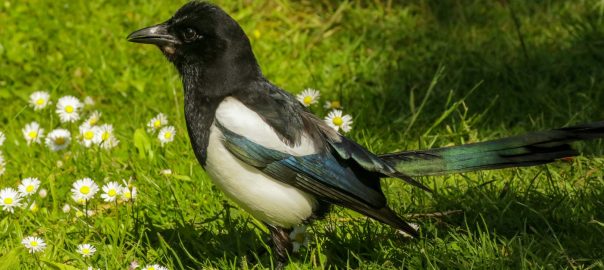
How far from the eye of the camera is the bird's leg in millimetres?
3527

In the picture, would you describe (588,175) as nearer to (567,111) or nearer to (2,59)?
(567,111)

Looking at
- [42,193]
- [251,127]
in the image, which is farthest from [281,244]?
[42,193]

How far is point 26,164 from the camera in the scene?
4.54m

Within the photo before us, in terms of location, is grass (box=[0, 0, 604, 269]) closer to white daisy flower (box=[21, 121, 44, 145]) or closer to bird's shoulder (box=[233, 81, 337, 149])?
white daisy flower (box=[21, 121, 44, 145])

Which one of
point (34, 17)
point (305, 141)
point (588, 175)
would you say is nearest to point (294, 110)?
point (305, 141)

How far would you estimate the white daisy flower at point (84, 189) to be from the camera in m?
3.90

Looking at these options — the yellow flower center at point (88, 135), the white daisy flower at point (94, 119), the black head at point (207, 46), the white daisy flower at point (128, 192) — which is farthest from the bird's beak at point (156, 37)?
the white daisy flower at point (94, 119)

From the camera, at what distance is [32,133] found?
463 centimetres

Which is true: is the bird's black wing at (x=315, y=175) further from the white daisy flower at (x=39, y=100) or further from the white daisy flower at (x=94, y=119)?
the white daisy flower at (x=39, y=100)

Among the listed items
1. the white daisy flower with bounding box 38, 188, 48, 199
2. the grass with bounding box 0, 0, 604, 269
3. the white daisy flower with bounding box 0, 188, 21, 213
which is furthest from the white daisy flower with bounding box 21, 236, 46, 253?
the white daisy flower with bounding box 38, 188, 48, 199

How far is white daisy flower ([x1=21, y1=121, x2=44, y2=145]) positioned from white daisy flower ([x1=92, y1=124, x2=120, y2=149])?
32 centimetres

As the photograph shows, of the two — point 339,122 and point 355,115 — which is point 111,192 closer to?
point 339,122

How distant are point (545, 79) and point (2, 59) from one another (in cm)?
321

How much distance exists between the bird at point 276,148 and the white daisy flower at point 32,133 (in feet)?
4.14
